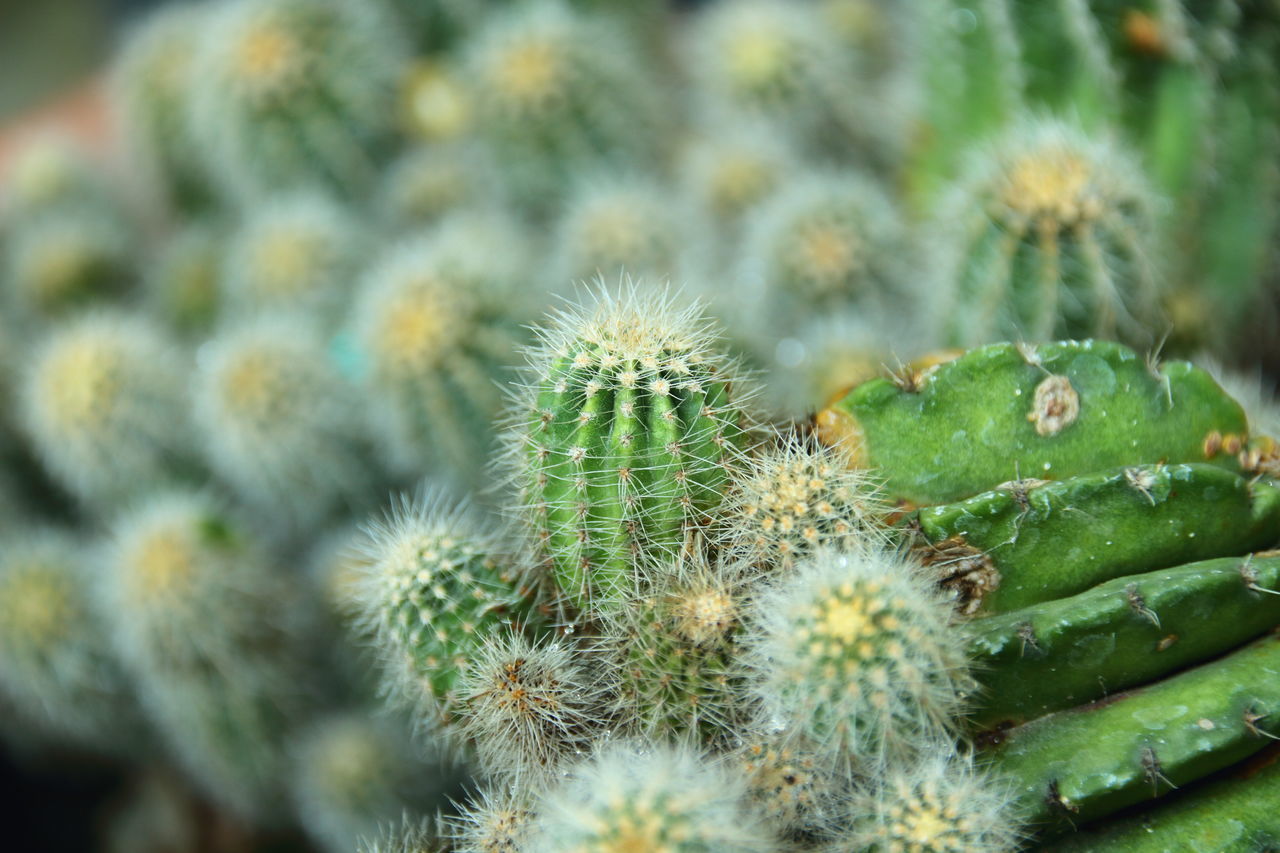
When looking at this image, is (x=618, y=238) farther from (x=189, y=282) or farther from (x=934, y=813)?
(x=934, y=813)

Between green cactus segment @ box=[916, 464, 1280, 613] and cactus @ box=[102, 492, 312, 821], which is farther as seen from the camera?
cactus @ box=[102, 492, 312, 821]

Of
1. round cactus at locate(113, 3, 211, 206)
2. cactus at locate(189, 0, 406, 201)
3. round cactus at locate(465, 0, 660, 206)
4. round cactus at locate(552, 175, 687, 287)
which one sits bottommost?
round cactus at locate(552, 175, 687, 287)

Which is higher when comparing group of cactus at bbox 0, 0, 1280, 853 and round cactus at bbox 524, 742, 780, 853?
group of cactus at bbox 0, 0, 1280, 853

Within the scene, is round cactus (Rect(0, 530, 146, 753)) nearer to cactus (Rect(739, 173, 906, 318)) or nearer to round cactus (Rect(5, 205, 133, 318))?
round cactus (Rect(5, 205, 133, 318))

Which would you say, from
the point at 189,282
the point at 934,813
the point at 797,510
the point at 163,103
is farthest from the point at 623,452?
the point at 163,103

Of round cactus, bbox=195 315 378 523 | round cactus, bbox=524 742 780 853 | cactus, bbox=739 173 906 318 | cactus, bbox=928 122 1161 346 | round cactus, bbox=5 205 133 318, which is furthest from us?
Answer: round cactus, bbox=5 205 133 318

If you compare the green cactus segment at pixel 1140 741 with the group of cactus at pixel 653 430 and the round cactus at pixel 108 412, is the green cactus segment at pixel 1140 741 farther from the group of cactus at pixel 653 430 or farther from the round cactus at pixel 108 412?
the round cactus at pixel 108 412

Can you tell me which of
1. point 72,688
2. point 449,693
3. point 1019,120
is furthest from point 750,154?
point 72,688

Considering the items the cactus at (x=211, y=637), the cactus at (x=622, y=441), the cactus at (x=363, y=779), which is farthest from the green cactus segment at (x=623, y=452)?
the cactus at (x=211, y=637)

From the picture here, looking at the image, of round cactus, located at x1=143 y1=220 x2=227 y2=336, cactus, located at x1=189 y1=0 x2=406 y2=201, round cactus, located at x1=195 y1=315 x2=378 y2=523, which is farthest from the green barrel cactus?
round cactus, located at x1=143 y1=220 x2=227 y2=336
